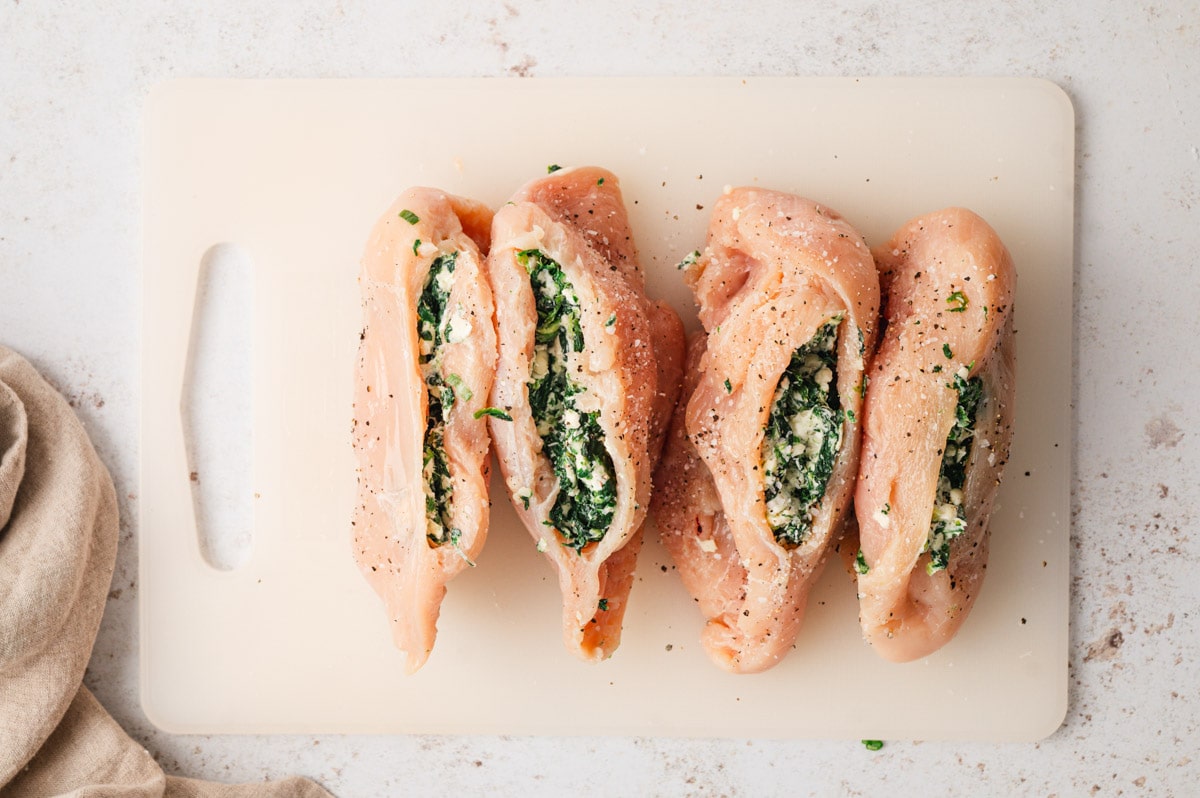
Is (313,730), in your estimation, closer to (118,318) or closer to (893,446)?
(118,318)

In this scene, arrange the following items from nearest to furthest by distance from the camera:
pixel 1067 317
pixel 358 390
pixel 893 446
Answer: pixel 893 446 < pixel 358 390 < pixel 1067 317

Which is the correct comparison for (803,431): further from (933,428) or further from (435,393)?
(435,393)

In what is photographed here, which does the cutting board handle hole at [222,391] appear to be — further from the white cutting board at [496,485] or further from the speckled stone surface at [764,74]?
the speckled stone surface at [764,74]

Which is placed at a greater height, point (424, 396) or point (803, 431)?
point (424, 396)

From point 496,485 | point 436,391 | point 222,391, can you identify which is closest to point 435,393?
point 436,391

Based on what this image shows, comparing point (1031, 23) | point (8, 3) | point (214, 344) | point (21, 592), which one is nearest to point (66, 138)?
point (8, 3)
